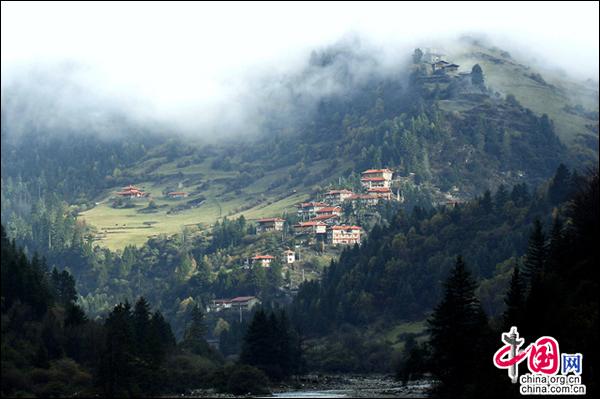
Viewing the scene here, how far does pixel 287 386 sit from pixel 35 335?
4907cm

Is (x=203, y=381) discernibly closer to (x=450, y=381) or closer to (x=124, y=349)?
(x=124, y=349)

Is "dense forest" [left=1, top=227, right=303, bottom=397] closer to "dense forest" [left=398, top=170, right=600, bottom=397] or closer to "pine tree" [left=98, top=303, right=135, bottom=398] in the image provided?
"pine tree" [left=98, top=303, right=135, bottom=398]

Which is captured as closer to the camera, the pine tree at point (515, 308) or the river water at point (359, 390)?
the pine tree at point (515, 308)

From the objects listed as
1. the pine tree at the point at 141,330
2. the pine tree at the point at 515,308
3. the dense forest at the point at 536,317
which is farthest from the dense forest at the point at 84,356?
the pine tree at the point at 515,308

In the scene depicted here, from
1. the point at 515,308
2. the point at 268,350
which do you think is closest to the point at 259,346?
the point at 268,350

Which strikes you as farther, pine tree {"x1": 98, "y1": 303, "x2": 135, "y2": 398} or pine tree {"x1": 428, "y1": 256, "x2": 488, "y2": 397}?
pine tree {"x1": 98, "y1": 303, "x2": 135, "y2": 398}

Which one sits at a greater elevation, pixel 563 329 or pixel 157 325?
pixel 563 329

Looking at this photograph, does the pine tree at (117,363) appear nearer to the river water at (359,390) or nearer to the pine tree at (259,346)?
the river water at (359,390)

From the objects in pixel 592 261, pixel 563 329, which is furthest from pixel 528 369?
pixel 592 261

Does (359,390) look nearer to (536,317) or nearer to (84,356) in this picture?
(84,356)

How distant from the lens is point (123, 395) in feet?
470

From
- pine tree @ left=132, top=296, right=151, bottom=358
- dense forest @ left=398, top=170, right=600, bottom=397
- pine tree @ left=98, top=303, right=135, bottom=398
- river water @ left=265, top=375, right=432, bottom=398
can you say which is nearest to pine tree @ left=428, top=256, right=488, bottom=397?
dense forest @ left=398, top=170, right=600, bottom=397

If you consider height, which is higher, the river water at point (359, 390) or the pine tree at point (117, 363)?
the pine tree at point (117, 363)

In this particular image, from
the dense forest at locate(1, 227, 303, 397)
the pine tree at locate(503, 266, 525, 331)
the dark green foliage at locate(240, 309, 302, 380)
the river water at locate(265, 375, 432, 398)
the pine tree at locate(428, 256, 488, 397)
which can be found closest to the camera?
the pine tree at locate(503, 266, 525, 331)
